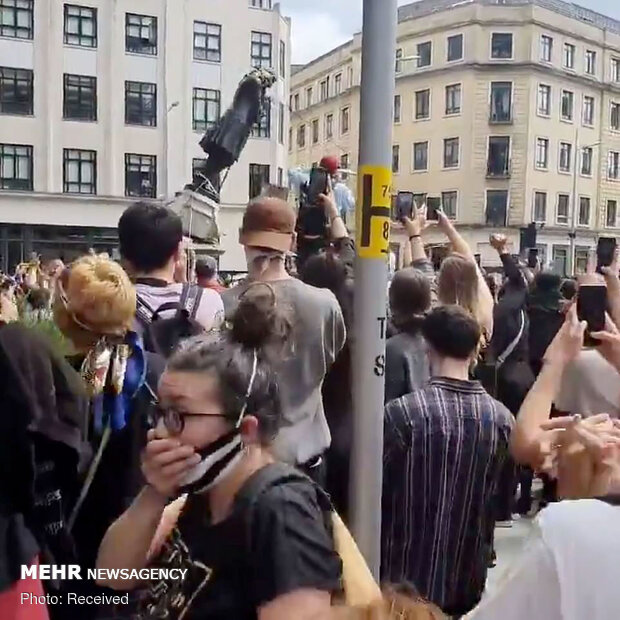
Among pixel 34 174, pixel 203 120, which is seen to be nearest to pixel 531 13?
pixel 203 120

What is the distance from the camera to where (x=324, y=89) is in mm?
62906

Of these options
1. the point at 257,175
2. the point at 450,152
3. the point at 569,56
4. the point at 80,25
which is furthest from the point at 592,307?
the point at 569,56

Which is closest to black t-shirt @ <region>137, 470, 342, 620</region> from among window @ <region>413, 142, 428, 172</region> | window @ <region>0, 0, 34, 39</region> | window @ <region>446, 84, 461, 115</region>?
window @ <region>0, 0, 34, 39</region>

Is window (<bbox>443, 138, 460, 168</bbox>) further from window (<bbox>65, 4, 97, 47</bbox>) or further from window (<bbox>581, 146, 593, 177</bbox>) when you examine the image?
window (<bbox>65, 4, 97, 47</bbox>)

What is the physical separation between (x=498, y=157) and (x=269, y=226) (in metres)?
51.9

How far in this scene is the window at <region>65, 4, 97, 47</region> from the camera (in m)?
35.5

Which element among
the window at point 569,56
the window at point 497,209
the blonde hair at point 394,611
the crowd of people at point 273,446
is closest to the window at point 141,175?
the window at point 497,209

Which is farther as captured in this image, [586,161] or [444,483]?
[586,161]

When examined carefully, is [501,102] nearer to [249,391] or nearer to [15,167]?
[15,167]

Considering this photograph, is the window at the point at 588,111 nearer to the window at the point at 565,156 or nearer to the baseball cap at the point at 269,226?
the window at the point at 565,156

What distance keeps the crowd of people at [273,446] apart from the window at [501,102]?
51.0 metres

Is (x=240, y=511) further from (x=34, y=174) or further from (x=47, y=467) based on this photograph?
(x=34, y=174)

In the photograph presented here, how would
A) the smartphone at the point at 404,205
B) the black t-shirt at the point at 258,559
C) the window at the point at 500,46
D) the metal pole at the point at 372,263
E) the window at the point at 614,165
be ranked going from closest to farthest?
the black t-shirt at the point at 258,559, the metal pole at the point at 372,263, the smartphone at the point at 404,205, the window at the point at 500,46, the window at the point at 614,165

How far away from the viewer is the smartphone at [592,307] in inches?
127
